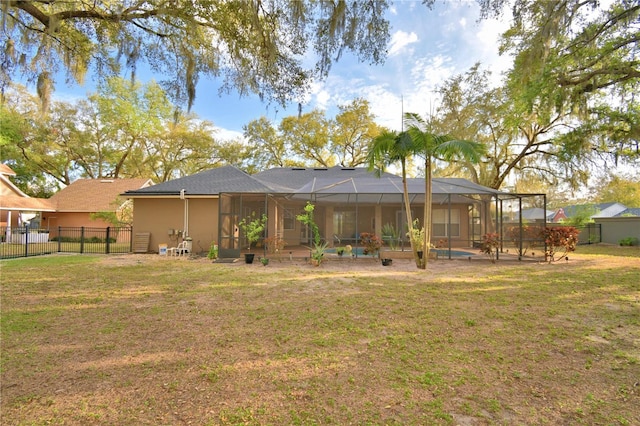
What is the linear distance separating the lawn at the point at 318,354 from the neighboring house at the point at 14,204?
16.0 m

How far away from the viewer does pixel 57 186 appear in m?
27.7

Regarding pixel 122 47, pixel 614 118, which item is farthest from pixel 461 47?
pixel 122 47

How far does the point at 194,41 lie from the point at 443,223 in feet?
44.9

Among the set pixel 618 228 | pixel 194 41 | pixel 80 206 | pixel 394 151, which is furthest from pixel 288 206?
pixel 618 228

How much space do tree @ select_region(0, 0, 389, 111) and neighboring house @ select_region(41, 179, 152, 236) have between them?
15414 mm

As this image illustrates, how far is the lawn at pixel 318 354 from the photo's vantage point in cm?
234

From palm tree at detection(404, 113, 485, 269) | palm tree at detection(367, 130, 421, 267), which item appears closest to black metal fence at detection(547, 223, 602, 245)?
palm tree at detection(404, 113, 485, 269)

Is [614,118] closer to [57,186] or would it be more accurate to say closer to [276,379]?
[276,379]

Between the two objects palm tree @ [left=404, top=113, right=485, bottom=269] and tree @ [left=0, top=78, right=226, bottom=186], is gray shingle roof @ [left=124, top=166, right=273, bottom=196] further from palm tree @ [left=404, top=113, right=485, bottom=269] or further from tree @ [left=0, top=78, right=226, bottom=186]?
tree @ [left=0, top=78, right=226, bottom=186]

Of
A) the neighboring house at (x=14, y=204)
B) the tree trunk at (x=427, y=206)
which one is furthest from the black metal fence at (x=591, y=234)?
the neighboring house at (x=14, y=204)

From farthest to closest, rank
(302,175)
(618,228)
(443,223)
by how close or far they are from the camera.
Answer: (618,228) → (302,175) → (443,223)

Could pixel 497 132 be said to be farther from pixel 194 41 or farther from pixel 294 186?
pixel 194 41

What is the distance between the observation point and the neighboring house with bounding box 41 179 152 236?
21.0 meters

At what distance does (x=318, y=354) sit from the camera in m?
3.32
